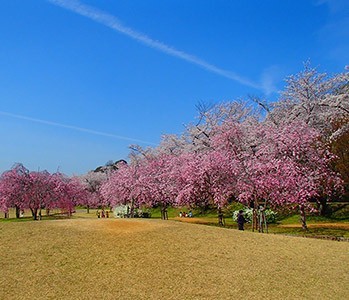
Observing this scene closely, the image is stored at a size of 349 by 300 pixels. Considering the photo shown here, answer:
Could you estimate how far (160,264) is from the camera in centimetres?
1223

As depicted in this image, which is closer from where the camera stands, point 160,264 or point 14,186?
point 160,264

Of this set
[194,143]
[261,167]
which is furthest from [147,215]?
[261,167]

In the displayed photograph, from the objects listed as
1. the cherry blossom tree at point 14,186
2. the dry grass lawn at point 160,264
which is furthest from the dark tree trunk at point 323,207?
the cherry blossom tree at point 14,186

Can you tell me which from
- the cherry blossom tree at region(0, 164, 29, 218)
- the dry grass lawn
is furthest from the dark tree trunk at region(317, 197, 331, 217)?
the cherry blossom tree at region(0, 164, 29, 218)

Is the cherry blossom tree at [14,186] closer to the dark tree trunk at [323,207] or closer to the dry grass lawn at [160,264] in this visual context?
the dry grass lawn at [160,264]

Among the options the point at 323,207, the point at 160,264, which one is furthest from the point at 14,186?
the point at 323,207

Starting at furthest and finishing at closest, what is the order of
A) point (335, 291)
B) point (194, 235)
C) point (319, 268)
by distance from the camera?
point (194, 235) → point (319, 268) → point (335, 291)

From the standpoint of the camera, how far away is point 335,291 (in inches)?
412

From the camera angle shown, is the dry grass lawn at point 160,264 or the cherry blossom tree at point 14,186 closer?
the dry grass lawn at point 160,264

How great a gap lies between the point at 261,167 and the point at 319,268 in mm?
12323

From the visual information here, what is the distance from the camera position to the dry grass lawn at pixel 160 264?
10.3 m

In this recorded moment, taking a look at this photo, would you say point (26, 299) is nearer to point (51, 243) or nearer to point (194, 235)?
point (51, 243)

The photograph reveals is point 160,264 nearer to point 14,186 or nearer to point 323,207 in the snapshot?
point 323,207

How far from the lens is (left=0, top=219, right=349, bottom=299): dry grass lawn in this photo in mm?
10266
